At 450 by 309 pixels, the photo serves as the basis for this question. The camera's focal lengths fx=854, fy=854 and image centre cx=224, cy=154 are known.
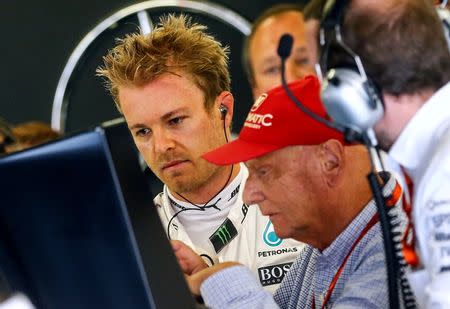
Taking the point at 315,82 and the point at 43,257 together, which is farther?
the point at 315,82

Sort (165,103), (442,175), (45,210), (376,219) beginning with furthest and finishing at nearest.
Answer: (165,103)
(376,219)
(45,210)
(442,175)

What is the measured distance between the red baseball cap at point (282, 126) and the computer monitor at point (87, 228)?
405 mm

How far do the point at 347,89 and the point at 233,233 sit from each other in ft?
3.35

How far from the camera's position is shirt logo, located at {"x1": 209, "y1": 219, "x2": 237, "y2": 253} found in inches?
85.0

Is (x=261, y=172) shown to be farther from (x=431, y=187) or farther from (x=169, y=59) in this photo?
(x=169, y=59)

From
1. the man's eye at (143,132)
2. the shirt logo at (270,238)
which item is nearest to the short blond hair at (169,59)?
the man's eye at (143,132)

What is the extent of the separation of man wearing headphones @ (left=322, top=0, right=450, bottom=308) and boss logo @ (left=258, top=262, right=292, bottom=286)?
818 millimetres

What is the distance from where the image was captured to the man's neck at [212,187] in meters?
2.27

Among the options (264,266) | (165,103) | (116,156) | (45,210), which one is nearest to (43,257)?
(45,210)

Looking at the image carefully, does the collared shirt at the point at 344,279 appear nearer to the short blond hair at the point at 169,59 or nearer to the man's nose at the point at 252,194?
the man's nose at the point at 252,194

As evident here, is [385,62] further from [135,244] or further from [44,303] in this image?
[44,303]

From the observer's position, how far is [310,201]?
1.56 metres

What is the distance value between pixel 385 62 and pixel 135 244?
42cm

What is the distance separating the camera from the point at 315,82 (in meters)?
1.56
